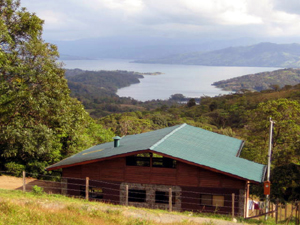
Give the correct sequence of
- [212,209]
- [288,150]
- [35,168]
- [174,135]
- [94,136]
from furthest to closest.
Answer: [94,136] < [288,150] < [35,168] < [174,135] < [212,209]

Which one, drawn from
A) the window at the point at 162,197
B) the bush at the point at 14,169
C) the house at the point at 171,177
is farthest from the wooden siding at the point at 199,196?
the bush at the point at 14,169

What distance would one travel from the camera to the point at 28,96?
2078 cm

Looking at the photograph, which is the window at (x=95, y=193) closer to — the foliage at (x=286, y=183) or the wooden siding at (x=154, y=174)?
the wooden siding at (x=154, y=174)

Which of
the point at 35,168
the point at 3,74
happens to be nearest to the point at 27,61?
the point at 3,74

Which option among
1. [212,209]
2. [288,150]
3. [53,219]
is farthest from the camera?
[288,150]

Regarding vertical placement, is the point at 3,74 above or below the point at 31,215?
above

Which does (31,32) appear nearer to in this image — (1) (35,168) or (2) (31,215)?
(1) (35,168)

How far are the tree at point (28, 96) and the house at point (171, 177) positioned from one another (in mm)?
4485

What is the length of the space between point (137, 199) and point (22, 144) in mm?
8699

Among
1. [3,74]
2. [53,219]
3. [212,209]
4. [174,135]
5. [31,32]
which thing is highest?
[31,32]

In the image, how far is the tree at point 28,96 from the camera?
20.9m

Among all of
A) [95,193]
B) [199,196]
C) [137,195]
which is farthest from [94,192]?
[199,196]

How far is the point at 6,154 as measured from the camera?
21.6m

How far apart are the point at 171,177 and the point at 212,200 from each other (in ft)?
7.55
